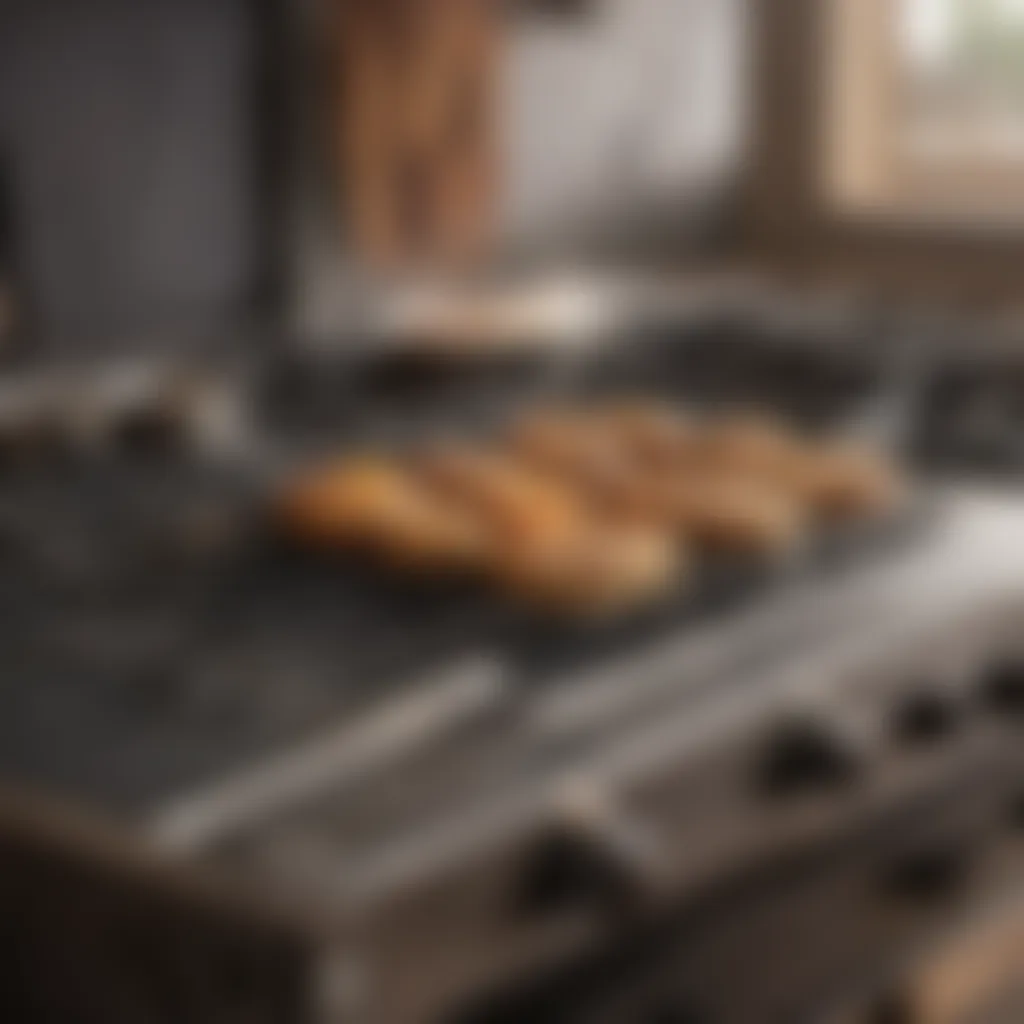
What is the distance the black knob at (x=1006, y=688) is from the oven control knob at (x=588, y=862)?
1.08 ft

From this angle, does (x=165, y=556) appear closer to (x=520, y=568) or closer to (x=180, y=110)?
(x=520, y=568)

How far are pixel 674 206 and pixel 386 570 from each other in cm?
94

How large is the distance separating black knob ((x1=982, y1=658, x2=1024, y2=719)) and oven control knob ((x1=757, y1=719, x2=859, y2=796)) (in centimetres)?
16

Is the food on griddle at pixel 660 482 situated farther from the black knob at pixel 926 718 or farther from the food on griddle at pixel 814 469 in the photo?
the black knob at pixel 926 718

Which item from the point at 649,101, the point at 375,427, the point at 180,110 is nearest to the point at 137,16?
the point at 180,110

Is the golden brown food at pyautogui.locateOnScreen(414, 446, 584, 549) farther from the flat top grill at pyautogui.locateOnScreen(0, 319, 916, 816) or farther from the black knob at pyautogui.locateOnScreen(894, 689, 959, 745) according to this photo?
the black knob at pyautogui.locateOnScreen(894, 689, 959, 745)

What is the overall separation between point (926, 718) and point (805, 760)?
0.13 metres

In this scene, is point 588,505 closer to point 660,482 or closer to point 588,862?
point 660,482

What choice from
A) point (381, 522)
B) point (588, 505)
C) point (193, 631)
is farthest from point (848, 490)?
point (193, 631)

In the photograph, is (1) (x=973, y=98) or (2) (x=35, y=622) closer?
(2) (x=35, y=622)

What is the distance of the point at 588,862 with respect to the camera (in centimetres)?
90

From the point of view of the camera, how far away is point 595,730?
0.97m

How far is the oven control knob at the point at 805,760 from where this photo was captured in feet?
3.36

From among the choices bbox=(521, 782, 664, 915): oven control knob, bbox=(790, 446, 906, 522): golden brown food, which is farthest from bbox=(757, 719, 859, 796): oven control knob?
bbox=(790, 446, 906, 522): golden brown food
